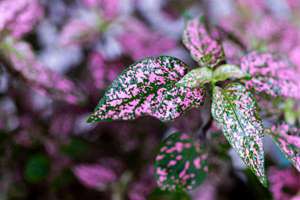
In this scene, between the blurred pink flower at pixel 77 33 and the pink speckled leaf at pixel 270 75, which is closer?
the pink speckled leaf at pixel 270 75

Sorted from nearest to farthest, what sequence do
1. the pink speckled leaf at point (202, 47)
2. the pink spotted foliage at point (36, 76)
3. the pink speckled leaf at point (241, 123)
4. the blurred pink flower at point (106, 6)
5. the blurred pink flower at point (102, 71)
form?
the pink speckled leaf at point (241, 123) < the pink speckled leaf at point (202, 47) < the pink spotted foliage at point (36, 76) < the blurred pink flower at point (102, 71) < the blurred pink flower at point (106, 6)

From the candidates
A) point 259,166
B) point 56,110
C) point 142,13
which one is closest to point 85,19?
point 56,110

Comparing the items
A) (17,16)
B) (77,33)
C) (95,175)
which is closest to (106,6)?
(77,33)

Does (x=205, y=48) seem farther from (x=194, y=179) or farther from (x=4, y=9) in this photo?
(x=4, y=9)

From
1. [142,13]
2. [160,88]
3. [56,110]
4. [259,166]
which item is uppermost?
[142,13]

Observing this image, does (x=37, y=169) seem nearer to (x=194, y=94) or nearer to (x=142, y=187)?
(x=142, y=187)

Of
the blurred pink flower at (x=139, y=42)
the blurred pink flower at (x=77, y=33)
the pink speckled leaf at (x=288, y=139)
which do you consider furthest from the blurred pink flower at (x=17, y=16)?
the pink speckled leaf at (x=288, y=139)

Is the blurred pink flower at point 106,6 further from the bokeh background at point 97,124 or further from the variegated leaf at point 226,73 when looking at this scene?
the variegated leaf at point 226,73

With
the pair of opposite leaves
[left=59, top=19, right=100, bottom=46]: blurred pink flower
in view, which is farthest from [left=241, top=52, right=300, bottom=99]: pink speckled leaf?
[left=59, top=19, right=100, bottom=46]: blurred pink flower
